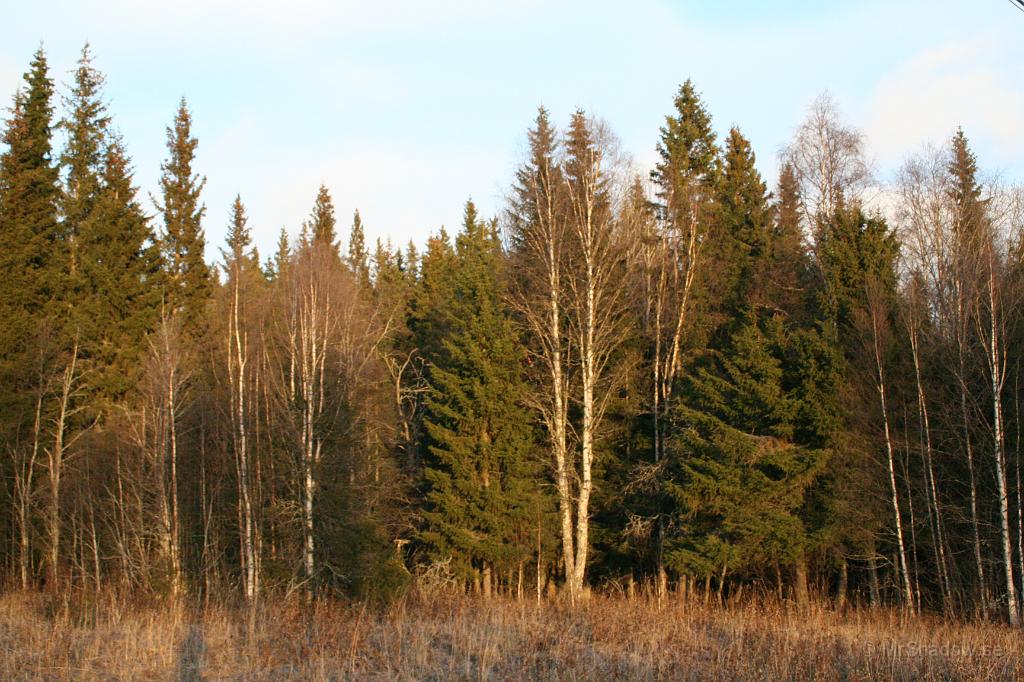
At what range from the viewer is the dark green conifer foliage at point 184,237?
34344 millimetres

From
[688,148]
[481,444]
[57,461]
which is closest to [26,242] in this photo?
[57,461]

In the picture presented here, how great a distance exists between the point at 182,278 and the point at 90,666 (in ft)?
93.7

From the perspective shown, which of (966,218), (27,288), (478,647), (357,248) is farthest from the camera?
(357,248)

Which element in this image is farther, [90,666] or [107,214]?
[107,214]

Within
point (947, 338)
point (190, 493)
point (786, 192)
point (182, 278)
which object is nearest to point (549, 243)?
point (947, 338)

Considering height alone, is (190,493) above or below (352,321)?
below

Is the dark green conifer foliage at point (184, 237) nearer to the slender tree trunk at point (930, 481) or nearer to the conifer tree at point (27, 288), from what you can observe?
the conifer tree at point (27, 288)

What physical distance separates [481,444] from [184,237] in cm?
1785

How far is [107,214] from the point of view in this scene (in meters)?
32.5

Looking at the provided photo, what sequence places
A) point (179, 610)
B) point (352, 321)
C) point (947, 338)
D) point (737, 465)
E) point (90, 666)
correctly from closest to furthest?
point (90, 666), point (179, 610), point (947, 338), point (737, 465), point (352, 321)

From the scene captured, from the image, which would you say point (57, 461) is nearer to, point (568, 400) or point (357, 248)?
point (568, 400)

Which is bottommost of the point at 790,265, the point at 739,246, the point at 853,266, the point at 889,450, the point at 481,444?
the point at 889,450

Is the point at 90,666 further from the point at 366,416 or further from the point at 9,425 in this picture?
the point at 9,425

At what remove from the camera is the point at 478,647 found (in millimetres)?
10125
